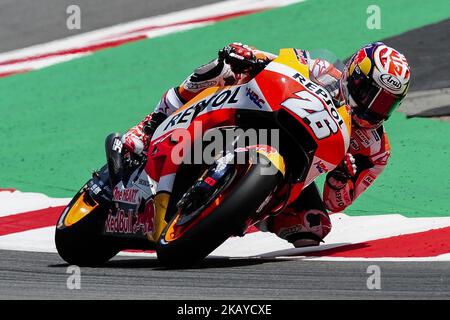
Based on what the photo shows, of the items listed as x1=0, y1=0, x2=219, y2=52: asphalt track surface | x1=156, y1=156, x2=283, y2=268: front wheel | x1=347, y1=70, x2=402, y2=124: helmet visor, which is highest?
x1=347, y1=70, x2=402, y2=124: helmet visor

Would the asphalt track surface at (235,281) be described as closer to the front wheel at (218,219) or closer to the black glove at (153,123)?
the front wheel at (218,219)

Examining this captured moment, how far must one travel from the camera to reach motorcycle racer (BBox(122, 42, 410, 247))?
22.1ft

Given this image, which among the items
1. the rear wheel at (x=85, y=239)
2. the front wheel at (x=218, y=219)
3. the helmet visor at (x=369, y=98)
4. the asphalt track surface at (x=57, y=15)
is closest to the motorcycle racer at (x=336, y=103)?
the helmet visor at (x=369, y=98)

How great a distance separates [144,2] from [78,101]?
3.24 m

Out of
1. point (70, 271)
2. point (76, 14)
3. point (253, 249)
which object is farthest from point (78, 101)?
point (70, 271)

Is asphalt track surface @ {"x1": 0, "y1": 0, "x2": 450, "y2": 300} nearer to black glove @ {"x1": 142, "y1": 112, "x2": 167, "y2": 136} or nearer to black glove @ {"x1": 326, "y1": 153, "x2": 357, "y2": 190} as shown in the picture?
black glove @ {"x1": 326, "y1": 153, "x2": 357, "y2": 190}

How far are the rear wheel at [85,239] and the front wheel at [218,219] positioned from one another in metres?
1.06

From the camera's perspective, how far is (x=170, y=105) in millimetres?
7188

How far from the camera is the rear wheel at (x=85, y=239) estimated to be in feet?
23.8

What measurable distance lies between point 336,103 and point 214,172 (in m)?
0.87

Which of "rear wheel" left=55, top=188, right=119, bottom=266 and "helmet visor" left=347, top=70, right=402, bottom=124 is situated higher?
"helmet visor" left=347, top=70, right=402, bottom=124

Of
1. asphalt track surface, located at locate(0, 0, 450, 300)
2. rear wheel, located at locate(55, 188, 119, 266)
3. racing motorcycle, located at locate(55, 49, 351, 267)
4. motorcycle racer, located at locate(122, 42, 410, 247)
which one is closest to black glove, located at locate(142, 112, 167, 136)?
motorcycle racer, located at locate(122, 42, 410, 247)

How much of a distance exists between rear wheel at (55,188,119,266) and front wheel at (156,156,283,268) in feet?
3.46

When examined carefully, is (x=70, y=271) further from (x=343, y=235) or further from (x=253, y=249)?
(x=343, y=235)
